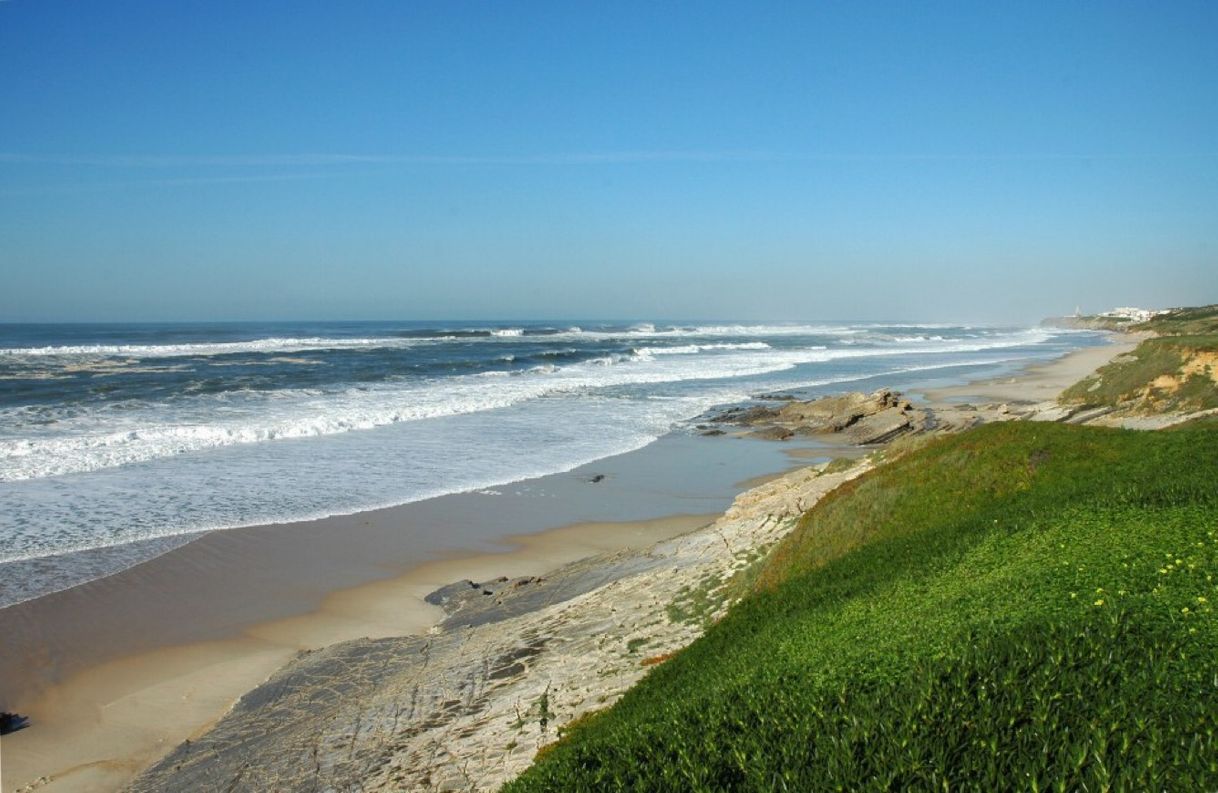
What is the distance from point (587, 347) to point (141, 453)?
2529 inches

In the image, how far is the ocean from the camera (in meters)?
18.2

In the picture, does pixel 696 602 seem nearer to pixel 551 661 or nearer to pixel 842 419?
pixel 551 661

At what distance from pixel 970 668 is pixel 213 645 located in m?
11.1

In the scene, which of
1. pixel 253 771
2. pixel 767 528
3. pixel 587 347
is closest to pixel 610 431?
pixel 767 528

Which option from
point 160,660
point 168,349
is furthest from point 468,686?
point 168,349

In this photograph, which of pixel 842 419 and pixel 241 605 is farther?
pixel 842 419

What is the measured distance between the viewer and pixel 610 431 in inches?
1265

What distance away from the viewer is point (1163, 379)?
23500 mm

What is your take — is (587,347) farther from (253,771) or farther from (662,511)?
(253,771)

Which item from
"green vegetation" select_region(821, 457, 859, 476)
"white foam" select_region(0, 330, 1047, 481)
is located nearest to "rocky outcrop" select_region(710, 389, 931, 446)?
"green vegetation" select_region(821, 457, 859, 476)

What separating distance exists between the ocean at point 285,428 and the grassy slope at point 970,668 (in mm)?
12710

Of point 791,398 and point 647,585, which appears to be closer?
point 647,585

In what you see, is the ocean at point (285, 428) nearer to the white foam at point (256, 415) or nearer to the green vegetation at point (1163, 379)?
the white foam at point (256, 415)

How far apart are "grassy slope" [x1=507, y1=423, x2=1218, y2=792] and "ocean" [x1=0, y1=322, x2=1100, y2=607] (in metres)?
12.7
